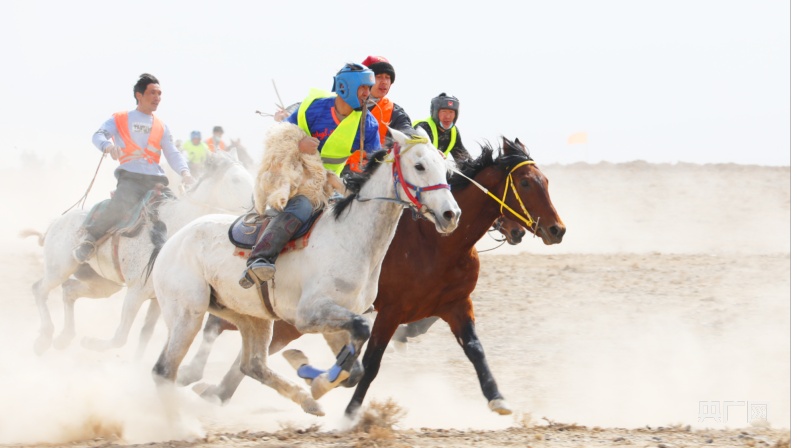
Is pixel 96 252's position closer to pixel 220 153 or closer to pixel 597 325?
pixel 220 153

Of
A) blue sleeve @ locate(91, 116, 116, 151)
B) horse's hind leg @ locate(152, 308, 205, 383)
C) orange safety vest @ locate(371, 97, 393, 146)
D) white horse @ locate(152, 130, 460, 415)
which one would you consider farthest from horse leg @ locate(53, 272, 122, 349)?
orange safety vest @ locate(371, 97, 393, 146)

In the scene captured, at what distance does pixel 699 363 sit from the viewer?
11.9m

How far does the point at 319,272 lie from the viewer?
7219mm

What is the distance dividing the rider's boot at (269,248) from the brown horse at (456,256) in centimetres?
150

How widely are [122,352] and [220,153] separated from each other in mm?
2994

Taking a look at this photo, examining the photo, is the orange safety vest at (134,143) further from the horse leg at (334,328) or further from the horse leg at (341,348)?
the horse leg at (334,328)

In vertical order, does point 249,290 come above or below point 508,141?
below

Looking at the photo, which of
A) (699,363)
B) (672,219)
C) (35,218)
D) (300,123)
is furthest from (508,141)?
(35,218)

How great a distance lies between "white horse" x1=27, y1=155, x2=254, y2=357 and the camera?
10.5m

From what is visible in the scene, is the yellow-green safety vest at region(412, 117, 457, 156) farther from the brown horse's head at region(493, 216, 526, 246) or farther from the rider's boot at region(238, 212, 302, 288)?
the rider's boot at region(238, 212, 302, 288)

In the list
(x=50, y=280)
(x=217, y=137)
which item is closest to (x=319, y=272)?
(x=50, y=280)

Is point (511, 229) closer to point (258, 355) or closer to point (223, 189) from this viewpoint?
point (258, 355)

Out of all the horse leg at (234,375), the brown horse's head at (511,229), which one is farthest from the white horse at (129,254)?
the brown horse's head at (511,229)

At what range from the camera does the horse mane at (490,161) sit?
8.88 m
